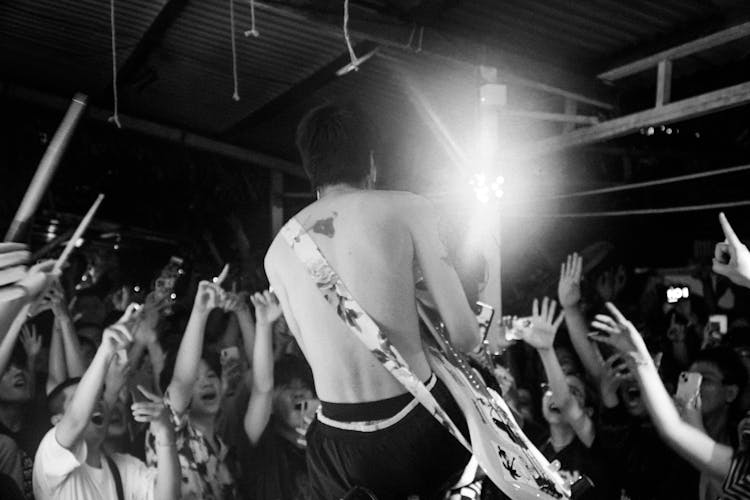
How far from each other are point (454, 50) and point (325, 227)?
4386 millimetres

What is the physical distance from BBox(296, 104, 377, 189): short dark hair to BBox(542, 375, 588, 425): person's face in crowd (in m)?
2.94

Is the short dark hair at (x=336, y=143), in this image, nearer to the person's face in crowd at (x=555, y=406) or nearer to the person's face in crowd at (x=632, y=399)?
the person's face in crowd at (x=555, y=406)

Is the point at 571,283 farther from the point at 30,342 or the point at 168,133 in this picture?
the point at 168,133

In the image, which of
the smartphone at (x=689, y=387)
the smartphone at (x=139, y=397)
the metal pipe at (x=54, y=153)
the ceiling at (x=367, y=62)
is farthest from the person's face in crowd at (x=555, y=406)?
the metal pipe at (x=54, y=153)

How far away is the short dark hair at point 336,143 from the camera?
2.19 metres

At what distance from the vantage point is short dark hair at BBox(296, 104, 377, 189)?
2189mm

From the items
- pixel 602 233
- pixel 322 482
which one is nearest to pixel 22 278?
pixel 322 482

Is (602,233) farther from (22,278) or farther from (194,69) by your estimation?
(22,278)

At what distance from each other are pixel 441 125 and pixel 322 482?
6150mm

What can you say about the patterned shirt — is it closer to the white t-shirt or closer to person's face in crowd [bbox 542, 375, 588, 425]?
the white t-shirt

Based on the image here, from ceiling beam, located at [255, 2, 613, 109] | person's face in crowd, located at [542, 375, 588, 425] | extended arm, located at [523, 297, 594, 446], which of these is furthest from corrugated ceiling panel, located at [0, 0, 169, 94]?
person's face in crowd, located at [542, 375, 588, 425]

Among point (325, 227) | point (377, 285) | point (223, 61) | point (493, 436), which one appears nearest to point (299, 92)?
point (223, 61)

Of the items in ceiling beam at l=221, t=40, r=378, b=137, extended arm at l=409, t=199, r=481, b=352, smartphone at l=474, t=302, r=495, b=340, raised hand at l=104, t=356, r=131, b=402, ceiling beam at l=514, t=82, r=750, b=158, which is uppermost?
ceiling beam at l=221, t=40, r=378, b=137

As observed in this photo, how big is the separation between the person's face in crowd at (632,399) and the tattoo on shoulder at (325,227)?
366cm
